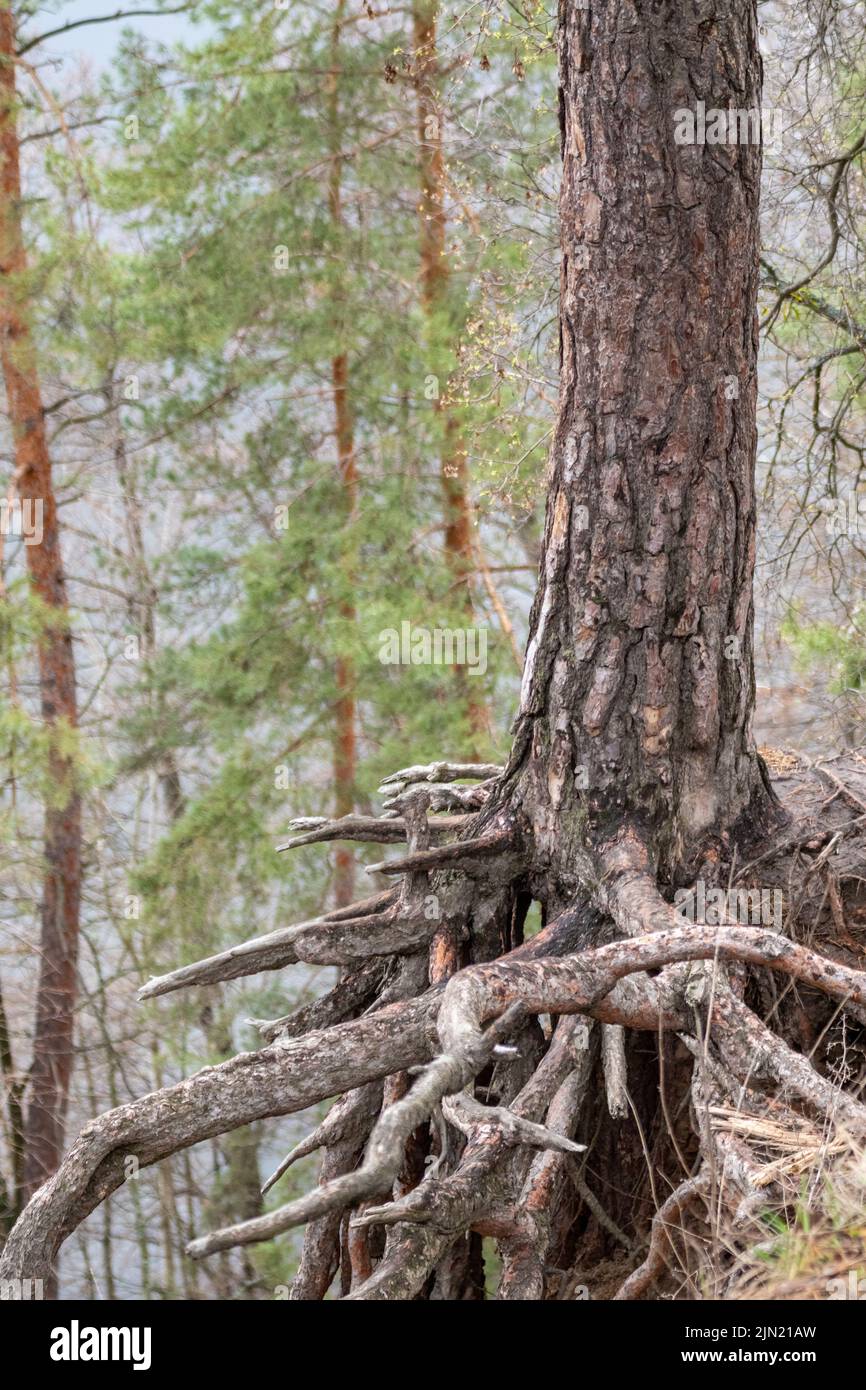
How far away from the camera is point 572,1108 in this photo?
129 inches

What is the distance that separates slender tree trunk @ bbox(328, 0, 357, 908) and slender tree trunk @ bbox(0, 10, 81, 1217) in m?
2.01

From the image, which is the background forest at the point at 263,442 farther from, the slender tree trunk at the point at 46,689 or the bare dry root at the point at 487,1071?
the bare dry root at the point at 487,1071

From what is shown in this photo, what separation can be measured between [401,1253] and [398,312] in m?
9.11

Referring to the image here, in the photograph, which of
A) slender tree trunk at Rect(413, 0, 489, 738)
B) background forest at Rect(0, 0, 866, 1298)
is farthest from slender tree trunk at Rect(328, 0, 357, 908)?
slender tree trunk at Rect(413, 0, 489, 738)

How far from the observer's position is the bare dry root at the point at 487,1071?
2.42 meters

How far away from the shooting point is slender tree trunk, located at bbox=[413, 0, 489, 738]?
9.41 metres

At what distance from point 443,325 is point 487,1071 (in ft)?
22.4

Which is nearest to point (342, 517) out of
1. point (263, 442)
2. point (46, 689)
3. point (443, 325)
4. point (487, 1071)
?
point (263, 442)

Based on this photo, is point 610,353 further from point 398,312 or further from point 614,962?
point 398,312

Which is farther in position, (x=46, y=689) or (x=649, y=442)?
(x=46, y=689)

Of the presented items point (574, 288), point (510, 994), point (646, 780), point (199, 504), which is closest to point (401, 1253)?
point (510, 994)

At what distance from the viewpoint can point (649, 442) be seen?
11.1 feet

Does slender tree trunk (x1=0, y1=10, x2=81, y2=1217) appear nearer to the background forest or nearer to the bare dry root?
the background forest

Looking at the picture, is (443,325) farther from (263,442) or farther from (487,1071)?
(487,1071)
